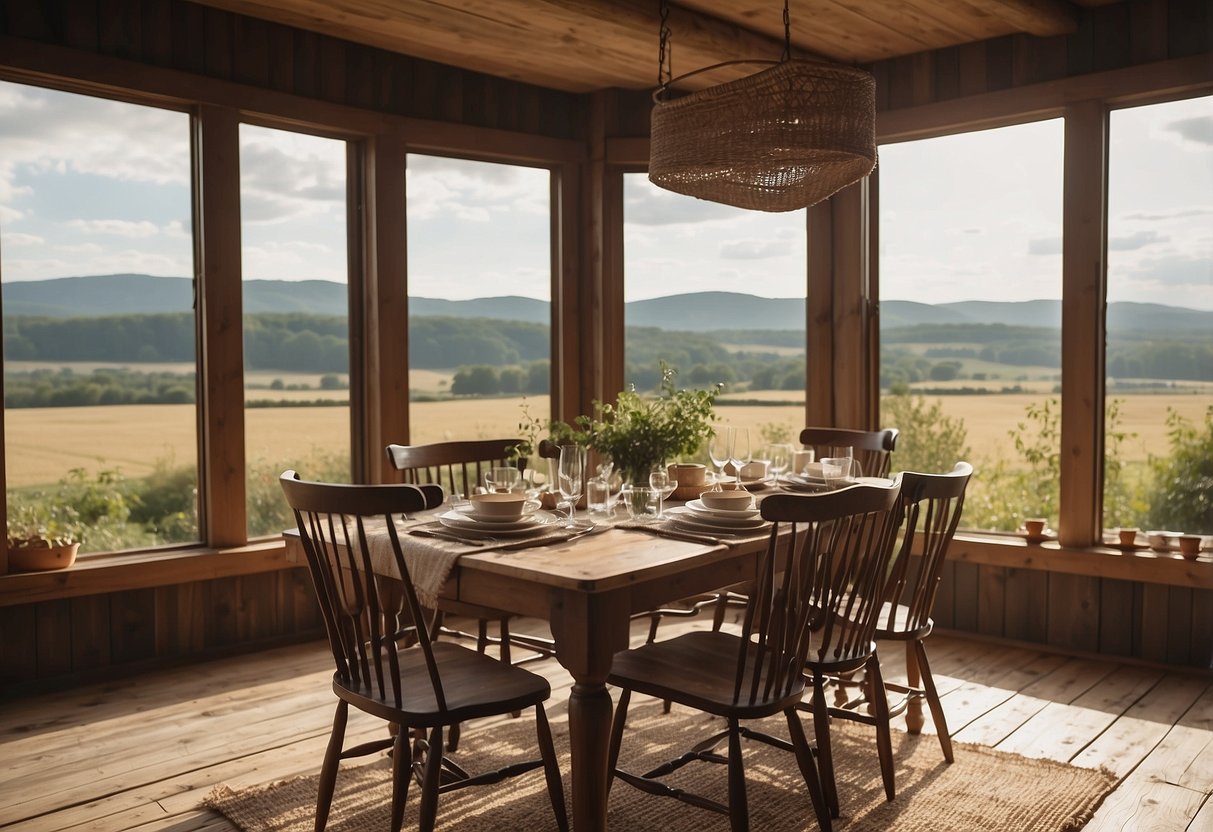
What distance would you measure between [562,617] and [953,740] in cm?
174

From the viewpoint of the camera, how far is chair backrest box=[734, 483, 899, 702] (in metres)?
2.26

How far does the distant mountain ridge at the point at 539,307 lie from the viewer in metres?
3.82

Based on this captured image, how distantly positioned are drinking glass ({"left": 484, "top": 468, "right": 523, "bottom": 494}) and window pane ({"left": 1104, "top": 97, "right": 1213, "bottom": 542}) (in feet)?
9.07

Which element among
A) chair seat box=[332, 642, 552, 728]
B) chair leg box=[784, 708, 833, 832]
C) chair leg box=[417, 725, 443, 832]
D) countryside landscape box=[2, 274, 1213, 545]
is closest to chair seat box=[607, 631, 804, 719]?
chair leg box=[784, 708, 833, 832]

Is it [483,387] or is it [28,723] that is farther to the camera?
[483,387]

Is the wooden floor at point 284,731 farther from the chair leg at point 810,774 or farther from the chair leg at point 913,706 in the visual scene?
the chair leg at point 810,774

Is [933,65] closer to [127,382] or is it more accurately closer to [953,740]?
[953,740]

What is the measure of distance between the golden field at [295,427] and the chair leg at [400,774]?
159cm

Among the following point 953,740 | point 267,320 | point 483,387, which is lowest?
point 953,740

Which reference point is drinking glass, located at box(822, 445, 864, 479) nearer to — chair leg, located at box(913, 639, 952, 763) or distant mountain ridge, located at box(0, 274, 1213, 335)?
chair leg, located at box(913, 639, 952, 763)

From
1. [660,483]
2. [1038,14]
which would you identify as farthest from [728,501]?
[1038,14]

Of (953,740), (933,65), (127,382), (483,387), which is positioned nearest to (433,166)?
(483,387)

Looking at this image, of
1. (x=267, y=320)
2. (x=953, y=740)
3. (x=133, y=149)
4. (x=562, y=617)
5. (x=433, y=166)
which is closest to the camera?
(x=562, y=617)

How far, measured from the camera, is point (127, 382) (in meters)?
3.96
